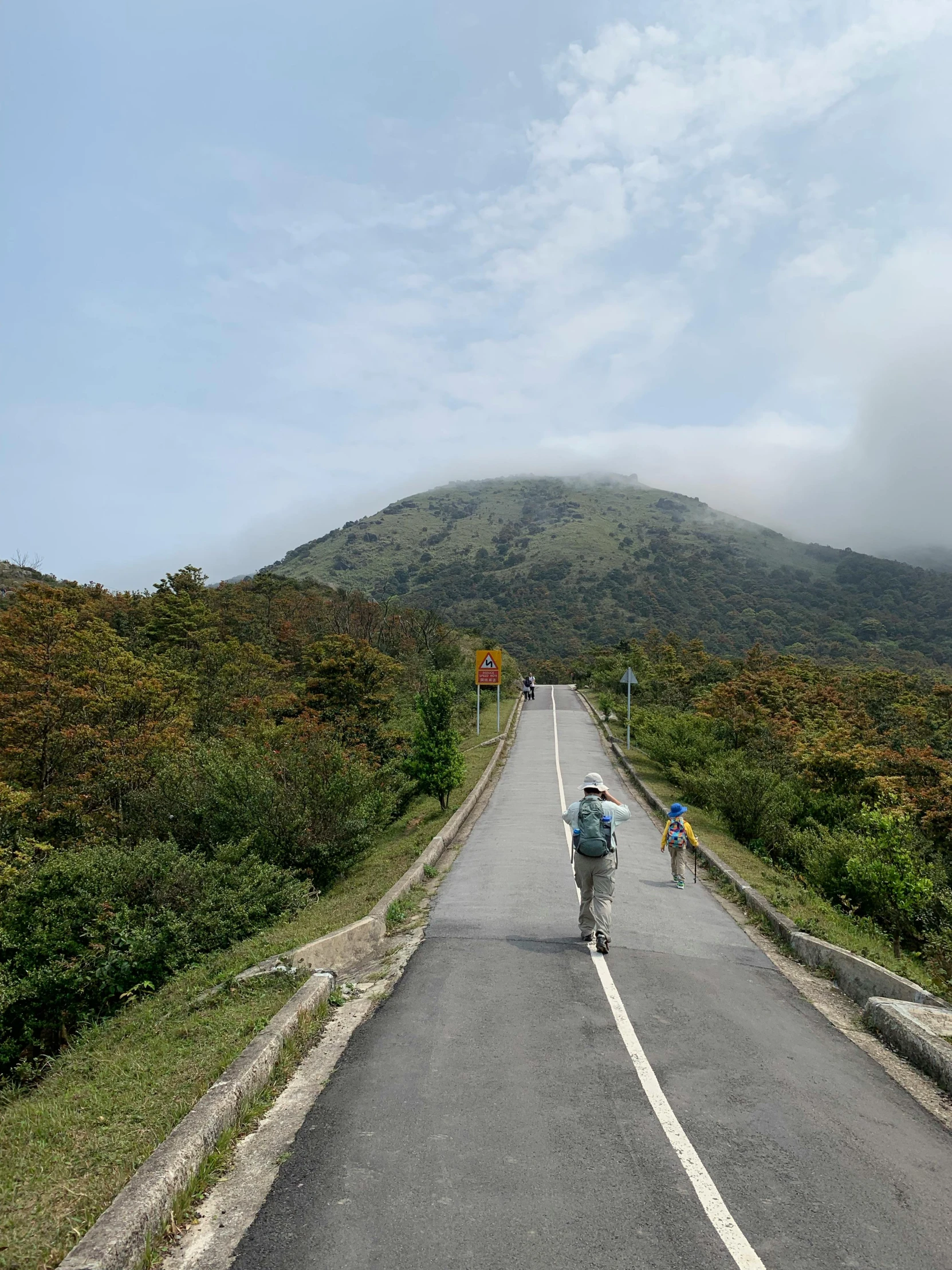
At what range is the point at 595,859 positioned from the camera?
767cm

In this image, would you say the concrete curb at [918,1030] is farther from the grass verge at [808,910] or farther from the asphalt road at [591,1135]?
the grass verge at [808,910]

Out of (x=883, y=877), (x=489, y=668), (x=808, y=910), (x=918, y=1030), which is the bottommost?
(x=808, y=910)

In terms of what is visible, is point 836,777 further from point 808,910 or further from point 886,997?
point 886,997

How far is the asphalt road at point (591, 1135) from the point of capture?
3.27 m

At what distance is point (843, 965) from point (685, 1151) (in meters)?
4.49

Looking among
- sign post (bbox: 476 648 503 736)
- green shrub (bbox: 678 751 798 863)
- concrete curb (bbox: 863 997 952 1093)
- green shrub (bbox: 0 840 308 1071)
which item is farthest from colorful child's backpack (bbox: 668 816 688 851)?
sign post (bbox: 476 648 503 736)

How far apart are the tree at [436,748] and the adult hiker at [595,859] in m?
10.3

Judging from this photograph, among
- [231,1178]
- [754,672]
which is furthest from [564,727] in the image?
[231,1178]

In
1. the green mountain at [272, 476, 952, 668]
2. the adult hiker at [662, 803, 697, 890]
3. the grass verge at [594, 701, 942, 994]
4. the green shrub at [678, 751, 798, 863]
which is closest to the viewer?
the grass verge at [594, 701, 942, 994]

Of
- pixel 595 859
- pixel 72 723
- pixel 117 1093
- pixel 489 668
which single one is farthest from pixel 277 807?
pixel 489 668

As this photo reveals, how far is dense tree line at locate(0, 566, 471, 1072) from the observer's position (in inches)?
365

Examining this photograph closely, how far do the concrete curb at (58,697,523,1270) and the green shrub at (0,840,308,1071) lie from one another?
2580 millimetres

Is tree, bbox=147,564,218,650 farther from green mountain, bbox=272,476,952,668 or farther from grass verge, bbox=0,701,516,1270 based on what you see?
green mountain, bbox=272,476,952,668

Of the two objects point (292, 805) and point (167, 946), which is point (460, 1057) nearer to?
point (167, 946)
